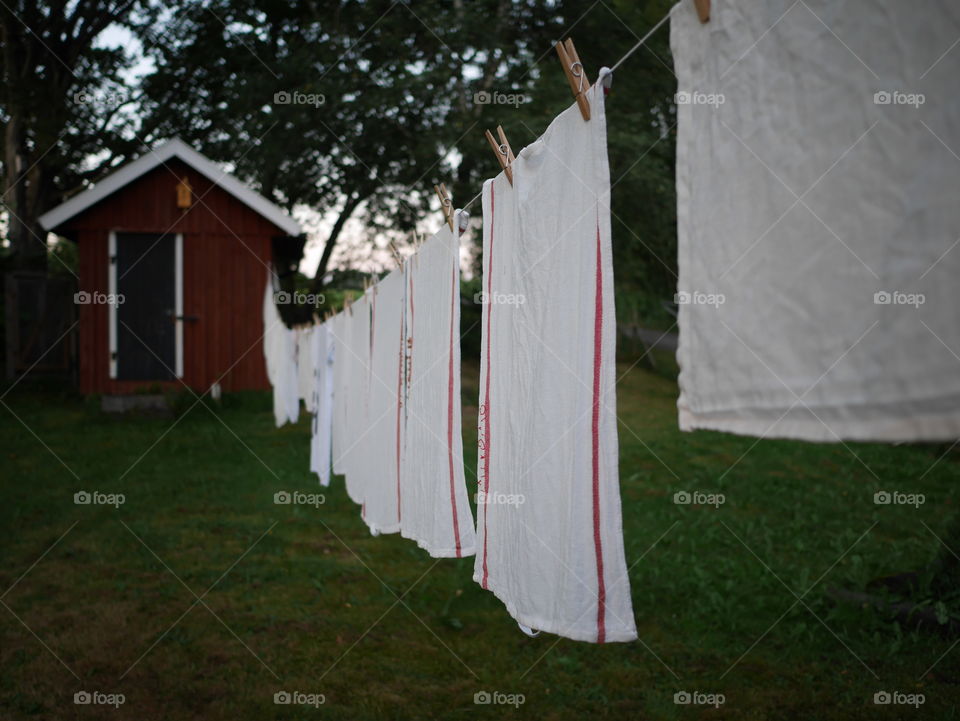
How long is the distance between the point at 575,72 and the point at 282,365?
874 centimetres

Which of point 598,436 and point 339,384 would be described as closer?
point 598,436

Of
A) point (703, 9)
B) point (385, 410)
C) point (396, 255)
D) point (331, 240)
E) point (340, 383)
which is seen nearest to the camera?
point (703, 9)

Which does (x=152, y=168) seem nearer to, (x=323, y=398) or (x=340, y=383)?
(x=323, y=398)

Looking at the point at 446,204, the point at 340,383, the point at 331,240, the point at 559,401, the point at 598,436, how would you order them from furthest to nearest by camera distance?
the point at 331,240
the point at 340,383
the point at 446,204
the point at 559,401
the point at 598,436

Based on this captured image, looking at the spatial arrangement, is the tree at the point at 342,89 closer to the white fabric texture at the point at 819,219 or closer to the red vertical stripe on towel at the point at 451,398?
the red vertical stripe on towel at the point at 451,398

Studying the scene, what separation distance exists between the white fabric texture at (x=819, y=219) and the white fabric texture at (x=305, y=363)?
6920mm

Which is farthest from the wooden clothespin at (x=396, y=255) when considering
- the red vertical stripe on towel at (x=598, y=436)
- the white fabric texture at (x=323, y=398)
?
the white fabric texture at (x=323, y=398)

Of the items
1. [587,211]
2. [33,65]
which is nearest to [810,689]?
[587,211]

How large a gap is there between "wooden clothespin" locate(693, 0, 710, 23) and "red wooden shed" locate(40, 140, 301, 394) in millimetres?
11215

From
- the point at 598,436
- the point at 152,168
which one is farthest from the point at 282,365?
the point at 598,436

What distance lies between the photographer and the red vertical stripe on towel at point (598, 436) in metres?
2.12

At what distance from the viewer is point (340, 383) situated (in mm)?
6359

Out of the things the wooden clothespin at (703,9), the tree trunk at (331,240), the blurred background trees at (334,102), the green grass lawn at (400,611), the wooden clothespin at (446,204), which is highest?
the blurred background trees at (334,102)

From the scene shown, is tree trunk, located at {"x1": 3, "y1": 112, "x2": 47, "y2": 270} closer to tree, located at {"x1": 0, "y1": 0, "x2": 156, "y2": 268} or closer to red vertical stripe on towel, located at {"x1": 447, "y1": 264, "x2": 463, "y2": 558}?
tree, located at {"x1": 0, "y1": 0, "x2": 156, "y2": 268}
